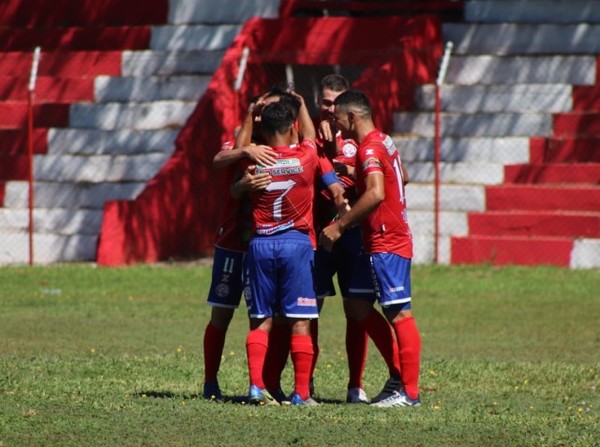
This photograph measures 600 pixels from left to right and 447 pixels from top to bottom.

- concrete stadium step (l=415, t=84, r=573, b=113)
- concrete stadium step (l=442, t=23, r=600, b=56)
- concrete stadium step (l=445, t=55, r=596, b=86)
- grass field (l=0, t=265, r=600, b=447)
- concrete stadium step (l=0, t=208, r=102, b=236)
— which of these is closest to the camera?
grass field (l=0, t=265, r=600, b=447)

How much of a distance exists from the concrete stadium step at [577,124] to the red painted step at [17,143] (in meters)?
7.89

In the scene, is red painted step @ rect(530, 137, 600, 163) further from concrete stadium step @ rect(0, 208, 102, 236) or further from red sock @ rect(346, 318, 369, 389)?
red sock @ rect(346, 318, 369, 389)

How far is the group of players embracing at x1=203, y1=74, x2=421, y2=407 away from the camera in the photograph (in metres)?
9.44

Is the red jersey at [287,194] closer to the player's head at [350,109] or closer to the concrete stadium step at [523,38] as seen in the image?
the player's head at [350,109]

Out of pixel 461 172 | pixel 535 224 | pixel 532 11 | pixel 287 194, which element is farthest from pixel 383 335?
pixel 532 11

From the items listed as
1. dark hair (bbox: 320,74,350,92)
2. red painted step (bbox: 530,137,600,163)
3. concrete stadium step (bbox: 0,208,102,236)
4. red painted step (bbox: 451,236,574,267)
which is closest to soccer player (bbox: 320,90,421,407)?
dark hair (bbox: 320,74,350,92)

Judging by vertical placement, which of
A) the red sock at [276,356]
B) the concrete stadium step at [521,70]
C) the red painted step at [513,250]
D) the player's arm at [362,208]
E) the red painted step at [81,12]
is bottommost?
the red sock at [276,356]

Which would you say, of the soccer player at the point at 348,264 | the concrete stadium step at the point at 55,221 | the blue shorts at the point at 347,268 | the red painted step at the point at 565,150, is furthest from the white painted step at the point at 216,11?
the blue shorts at the point at 347,268

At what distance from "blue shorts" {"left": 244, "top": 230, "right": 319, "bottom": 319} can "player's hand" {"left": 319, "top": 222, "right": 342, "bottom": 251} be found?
0.59 feet

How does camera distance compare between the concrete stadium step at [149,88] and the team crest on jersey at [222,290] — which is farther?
the concrete stadium step at [149,88]

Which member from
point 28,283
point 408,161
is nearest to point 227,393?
point 28,283

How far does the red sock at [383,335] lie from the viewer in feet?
32.7

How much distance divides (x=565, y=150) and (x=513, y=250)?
5.81 feet

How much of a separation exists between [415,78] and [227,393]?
1096 cm
